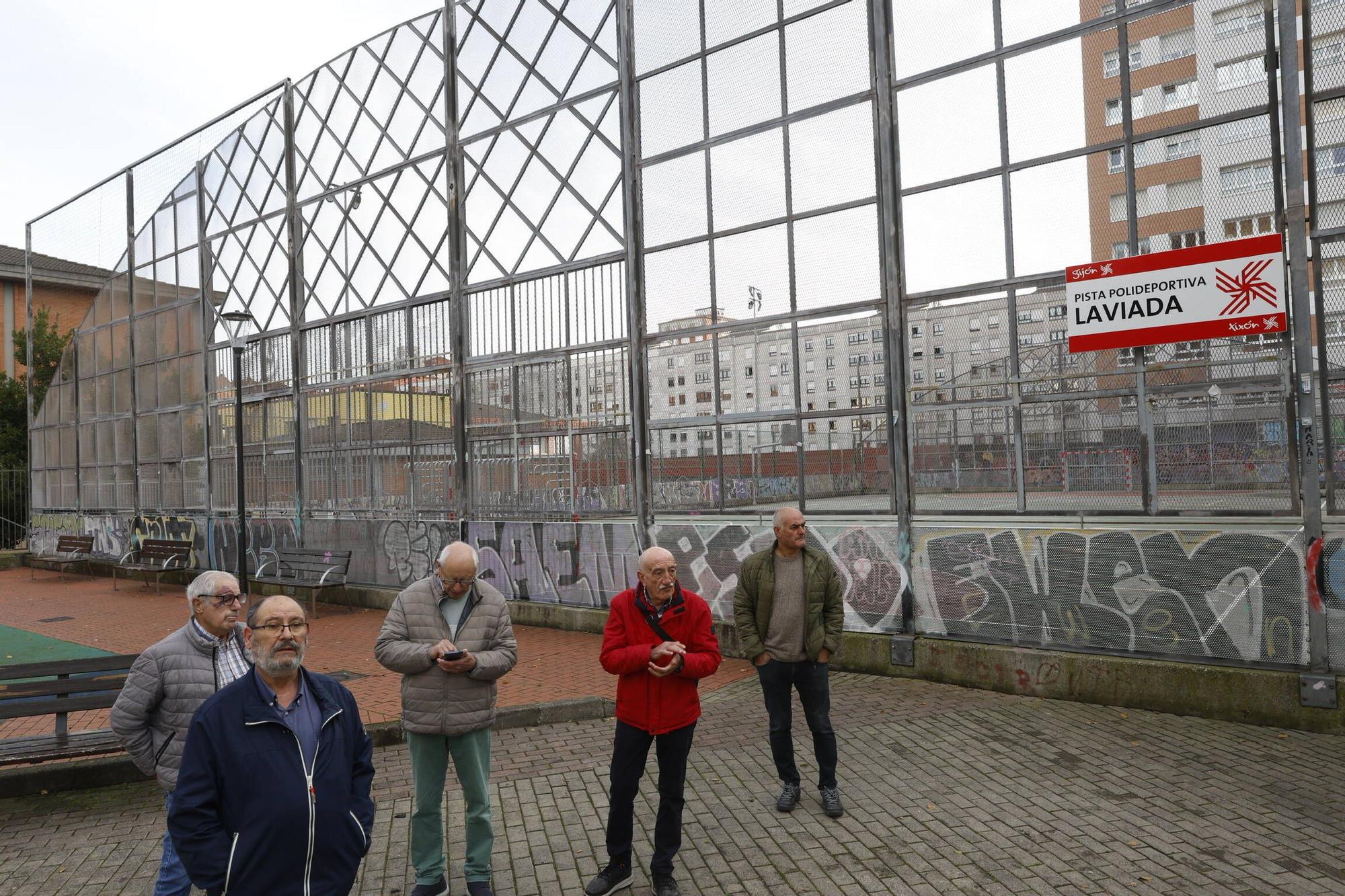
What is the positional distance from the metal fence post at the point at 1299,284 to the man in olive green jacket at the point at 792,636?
4.03 metres

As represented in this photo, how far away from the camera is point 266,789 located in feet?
8.91

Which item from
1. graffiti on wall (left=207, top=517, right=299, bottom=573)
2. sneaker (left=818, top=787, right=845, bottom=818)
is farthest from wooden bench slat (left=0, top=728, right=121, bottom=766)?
graffiti on wall (left=207, top=517, right=299, bottom=573)

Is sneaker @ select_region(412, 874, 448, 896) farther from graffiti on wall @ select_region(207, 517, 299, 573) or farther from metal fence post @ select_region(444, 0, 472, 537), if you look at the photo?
graffiti on wall @ select_region(207, 517, 299, 573)

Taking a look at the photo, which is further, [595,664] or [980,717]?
[595,664]

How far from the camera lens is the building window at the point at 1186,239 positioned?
24.5 feet

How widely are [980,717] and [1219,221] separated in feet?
14.6

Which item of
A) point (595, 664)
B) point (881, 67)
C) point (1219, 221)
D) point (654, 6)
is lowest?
point (595, 664)

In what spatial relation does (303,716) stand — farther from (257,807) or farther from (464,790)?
(464,790)

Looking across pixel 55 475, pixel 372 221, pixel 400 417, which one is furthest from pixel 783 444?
pixel 55 475

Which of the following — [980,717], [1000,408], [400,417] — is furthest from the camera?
[400,417]

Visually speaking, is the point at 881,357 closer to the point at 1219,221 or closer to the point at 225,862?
the point at 1219,221

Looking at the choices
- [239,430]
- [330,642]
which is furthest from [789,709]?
[239,430]

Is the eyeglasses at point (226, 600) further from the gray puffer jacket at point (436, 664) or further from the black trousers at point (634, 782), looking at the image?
the black trousers at point (634, 782)

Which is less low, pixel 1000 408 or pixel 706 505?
pixel 1000 408
